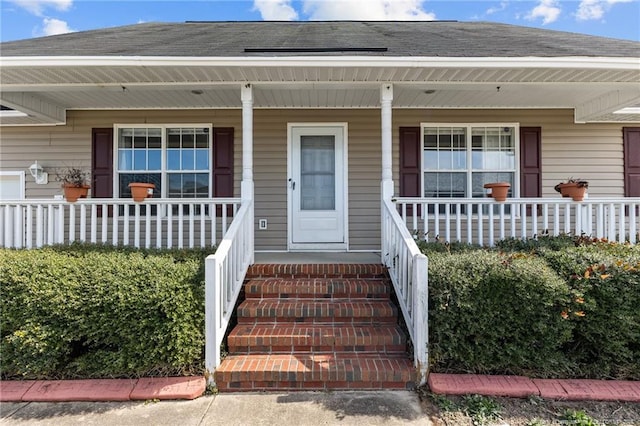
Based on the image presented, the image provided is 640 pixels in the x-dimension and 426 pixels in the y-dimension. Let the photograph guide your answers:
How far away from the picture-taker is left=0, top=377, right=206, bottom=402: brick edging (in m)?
2.74

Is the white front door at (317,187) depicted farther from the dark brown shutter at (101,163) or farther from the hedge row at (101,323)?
the dark brown shutter at (101,163)

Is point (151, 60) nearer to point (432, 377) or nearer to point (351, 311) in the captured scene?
point (351, 311)

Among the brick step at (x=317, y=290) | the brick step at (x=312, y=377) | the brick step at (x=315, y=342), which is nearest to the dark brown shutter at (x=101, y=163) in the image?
the brick step at (x=317, y=290)

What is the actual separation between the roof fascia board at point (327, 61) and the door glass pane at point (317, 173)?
177cm

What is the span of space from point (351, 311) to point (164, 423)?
1.81 metres

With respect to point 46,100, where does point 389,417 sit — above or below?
below

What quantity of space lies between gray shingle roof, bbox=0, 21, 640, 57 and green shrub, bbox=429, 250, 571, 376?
2643mm

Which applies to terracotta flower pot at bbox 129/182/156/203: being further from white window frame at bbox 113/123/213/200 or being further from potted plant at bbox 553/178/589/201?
potted plant at bbox 553/178/589/201

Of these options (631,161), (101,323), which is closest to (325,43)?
(101,323)

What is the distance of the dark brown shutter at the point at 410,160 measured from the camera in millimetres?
5586

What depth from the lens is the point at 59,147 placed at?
5.64m

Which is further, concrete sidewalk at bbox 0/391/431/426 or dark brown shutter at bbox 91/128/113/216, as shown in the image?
dark brown shutter at bbox 91/128/113/216

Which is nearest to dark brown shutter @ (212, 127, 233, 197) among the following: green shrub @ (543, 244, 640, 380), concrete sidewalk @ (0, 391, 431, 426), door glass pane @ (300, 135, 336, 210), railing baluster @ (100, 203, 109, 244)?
door glass pane @ (300, 135, 336, 210)

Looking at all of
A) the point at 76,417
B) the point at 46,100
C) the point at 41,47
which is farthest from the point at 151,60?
the point at 76,417
